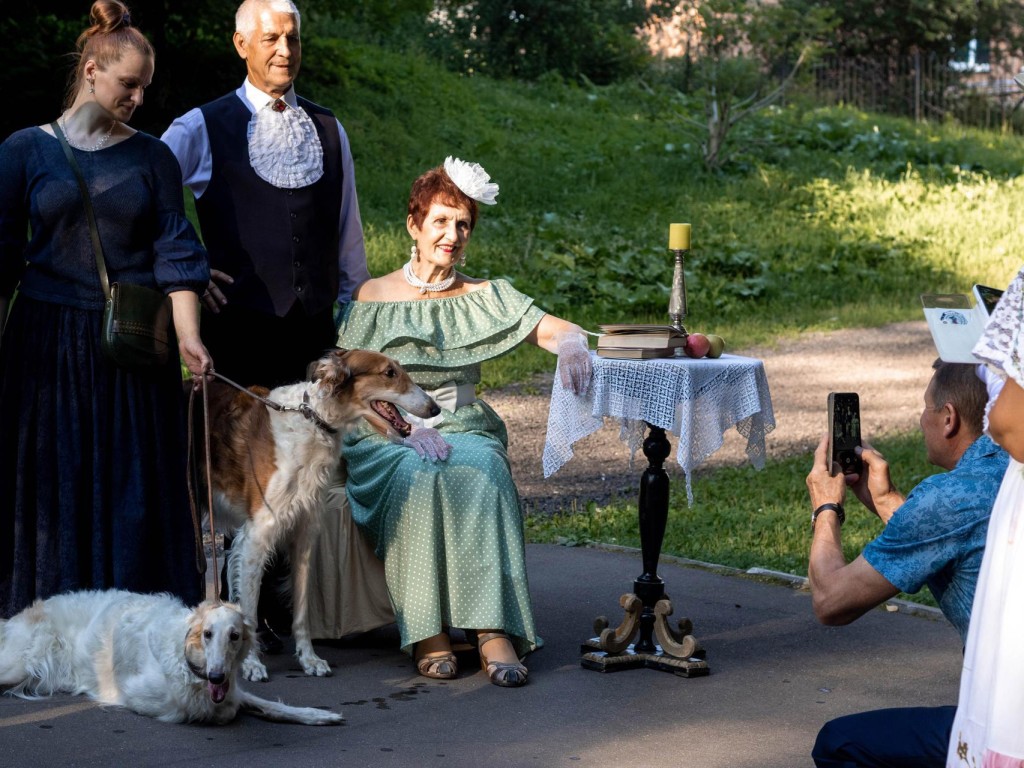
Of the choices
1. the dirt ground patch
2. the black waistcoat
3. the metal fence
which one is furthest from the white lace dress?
the metal fence

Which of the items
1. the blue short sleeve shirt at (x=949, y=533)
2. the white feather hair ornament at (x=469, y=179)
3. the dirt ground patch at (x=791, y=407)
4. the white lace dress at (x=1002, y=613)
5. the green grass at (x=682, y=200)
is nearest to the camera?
the white lace dress at (x=1002, y=613)

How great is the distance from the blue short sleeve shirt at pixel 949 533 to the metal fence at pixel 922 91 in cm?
2294

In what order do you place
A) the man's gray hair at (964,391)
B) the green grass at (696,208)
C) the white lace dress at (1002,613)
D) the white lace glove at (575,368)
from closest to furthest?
1. the white lace dress at (1002,613)
2. the man's gray hair at (964,391)
3. the white lace glove at (575,368)
4. the green grass at (696,208)

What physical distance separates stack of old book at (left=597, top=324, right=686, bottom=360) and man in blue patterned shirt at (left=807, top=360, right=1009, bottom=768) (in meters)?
1.68

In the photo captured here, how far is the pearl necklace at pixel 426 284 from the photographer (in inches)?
229

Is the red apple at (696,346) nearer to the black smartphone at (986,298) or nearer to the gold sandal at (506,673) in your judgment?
the gold sandal at (506,673)

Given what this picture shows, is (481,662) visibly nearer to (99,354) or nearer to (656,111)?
(99,354)

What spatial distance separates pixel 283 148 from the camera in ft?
18.1

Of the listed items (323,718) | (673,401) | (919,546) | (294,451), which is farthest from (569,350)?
(919,546)

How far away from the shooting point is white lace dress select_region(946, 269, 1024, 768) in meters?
2.68

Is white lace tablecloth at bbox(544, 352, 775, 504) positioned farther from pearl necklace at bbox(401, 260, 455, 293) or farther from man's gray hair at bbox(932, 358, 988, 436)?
man's gray hair at bbox(932, 358, 988, 436)

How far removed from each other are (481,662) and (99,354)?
6.17 ft

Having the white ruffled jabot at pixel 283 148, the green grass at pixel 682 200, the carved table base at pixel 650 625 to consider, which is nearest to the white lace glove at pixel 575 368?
the carved table base at pixel 650 625

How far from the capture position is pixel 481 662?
5371mm
